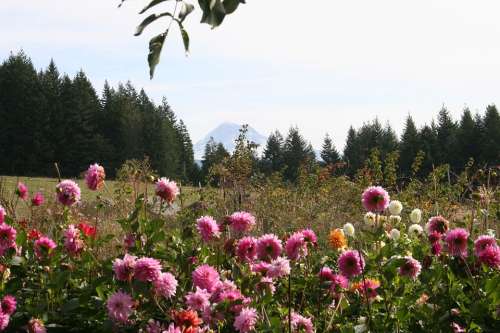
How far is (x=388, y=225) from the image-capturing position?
395cm

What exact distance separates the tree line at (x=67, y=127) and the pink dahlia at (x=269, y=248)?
44.9 m

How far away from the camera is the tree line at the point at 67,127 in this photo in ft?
160

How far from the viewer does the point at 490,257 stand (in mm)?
2295

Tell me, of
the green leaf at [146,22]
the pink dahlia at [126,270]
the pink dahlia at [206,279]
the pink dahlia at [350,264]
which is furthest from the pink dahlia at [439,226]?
the green leaf at [146,22]

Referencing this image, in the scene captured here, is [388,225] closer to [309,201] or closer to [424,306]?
[424,306]

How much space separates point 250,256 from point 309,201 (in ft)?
16.9

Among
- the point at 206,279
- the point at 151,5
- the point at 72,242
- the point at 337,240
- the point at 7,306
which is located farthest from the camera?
the point at 337,240

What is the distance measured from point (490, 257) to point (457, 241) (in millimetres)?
132

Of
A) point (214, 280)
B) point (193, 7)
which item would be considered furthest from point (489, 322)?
point (193, 7)

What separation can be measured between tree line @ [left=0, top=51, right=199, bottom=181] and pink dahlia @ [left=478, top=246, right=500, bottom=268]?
4496 centimetres

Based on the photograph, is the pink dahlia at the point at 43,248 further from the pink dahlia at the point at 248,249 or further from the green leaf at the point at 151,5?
the green leaf at the point at 151,5

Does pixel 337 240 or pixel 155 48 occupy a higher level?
pixel 155 48

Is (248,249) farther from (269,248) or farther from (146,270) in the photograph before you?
(146,270)

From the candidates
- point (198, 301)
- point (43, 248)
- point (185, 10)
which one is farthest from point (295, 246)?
point (185, 10)
